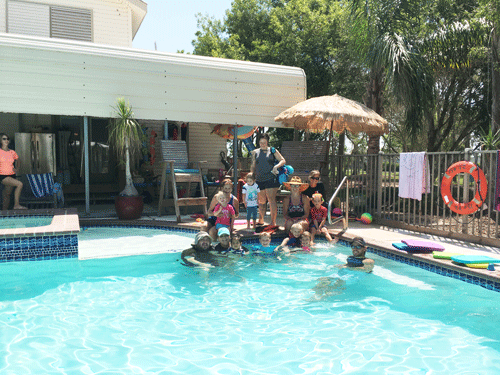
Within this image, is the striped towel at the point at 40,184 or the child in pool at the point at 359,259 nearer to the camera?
the child in pool at the point at 359,259

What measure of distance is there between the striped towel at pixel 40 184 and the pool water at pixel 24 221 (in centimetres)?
158

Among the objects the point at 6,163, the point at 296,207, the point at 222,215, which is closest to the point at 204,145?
the point at 6,163

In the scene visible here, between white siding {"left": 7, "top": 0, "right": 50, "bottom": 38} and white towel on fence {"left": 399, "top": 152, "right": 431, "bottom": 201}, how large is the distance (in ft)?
32.4

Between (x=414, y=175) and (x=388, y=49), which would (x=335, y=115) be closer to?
(x=414, y=175)

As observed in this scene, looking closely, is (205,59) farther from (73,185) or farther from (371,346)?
(371,346)

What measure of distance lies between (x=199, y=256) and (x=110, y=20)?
30.6 feet

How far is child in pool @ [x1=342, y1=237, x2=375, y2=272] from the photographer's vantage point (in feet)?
18.0

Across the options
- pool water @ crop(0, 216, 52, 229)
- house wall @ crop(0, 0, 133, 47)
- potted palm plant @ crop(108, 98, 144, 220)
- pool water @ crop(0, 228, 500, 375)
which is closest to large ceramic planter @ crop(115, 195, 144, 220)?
potted palm plant @ crop(108, 98, 144, 220)

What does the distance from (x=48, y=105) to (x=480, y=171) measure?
24.6 feet

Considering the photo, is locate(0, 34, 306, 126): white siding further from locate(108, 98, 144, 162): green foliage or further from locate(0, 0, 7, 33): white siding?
locate(0, 0, 7, 33): white siding

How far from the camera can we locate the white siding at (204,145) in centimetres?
1399

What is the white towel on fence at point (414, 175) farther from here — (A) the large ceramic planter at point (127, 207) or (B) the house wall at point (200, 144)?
Answer: (B) the house wall at point (200, 144)

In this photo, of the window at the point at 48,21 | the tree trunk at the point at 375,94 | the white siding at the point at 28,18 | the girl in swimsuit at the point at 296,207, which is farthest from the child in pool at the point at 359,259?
the white siding at the point at 28,18

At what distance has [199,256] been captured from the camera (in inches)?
228
